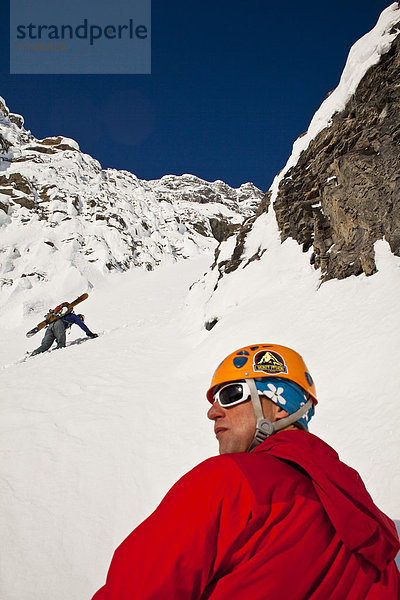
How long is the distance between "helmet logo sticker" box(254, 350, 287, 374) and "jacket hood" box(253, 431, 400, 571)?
0.62 meters

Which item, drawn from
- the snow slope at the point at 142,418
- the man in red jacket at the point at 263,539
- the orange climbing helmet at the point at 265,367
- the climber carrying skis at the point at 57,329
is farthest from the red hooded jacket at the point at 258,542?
the climber carrying skis at the point at 57,329

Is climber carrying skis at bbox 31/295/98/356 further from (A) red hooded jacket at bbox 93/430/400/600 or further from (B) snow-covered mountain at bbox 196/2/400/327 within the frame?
(A) red hooded jacket at bbox 93/430/400/600

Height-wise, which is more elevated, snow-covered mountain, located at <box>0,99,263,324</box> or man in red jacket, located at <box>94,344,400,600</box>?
snow-covered mountain, located at <box>0,99,263,324</box>

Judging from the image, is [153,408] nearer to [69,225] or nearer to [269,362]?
[269,362]

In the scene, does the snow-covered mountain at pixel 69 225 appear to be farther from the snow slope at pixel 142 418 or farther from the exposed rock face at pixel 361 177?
the snow slope at pixel 142 418

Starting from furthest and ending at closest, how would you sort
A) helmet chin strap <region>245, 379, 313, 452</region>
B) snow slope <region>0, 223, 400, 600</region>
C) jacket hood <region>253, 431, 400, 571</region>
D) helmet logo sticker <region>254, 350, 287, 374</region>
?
snow slope <region>0, 223, 400, 600</region>, helmet logo sticker <region>254, 350, 287, 374</region>, helmet chin strap <region>245, 379, 313, 452</region>, jacket hood <region>253, 431, 400, 571</region>

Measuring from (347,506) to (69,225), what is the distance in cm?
4011

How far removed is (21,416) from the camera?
20.5ft

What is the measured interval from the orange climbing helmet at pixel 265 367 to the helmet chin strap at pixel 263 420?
81mm

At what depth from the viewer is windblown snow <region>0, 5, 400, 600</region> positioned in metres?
3.36

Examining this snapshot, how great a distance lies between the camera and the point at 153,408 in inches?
259

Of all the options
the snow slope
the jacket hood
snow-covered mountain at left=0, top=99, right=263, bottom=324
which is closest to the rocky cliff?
the snow slope

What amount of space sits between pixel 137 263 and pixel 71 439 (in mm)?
32643

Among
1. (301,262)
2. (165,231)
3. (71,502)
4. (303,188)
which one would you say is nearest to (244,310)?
(301,262)
